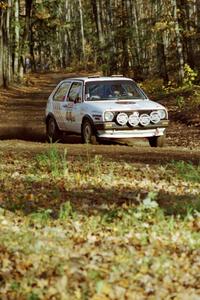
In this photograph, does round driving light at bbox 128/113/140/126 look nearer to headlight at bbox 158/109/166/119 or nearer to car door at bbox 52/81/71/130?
headlight at bbox 158/109/166/119

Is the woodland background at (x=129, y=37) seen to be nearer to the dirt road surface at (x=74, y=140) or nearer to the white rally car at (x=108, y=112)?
the dirt road surface at (x=74, y=140)

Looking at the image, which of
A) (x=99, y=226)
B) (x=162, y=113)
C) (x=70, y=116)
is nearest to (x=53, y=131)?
(x=70, y=116)

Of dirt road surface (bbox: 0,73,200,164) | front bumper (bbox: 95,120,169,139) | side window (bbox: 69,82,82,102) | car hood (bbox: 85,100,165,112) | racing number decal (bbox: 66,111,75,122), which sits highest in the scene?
side window (bbox: 69,82,82,102)

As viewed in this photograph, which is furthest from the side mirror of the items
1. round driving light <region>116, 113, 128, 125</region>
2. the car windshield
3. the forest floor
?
the forest floor

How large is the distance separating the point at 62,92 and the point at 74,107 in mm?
1296

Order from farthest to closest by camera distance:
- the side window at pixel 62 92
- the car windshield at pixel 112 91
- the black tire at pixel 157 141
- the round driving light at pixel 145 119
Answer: the side window at pixel 62 92
the car windshield at pixel 112 91
the black tire at pixel 157 141
the round driving light at pixel 145 119

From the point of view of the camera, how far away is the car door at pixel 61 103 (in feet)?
54.1

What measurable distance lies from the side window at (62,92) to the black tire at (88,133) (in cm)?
177

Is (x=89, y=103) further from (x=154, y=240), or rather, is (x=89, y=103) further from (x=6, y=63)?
(x=6, y=63)

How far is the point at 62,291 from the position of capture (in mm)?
5328

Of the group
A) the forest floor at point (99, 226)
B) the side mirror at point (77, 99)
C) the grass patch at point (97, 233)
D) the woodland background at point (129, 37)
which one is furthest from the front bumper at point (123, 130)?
the woodland background at point (129, 37)

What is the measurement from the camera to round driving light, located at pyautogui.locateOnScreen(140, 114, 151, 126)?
14.7m

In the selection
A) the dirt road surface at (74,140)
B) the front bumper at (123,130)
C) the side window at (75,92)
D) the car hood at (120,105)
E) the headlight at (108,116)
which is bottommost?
the dirt road surface at (74,140)

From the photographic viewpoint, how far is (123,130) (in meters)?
14.6
